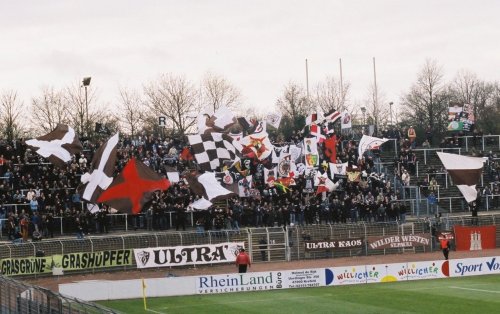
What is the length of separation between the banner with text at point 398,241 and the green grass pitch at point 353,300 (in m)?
12.4

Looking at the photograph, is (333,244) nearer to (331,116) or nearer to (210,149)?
(210,149)

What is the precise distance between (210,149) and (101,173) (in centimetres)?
1098

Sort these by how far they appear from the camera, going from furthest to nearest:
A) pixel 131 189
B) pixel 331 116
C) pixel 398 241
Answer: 1. pixel 331 116
2. pixel 398 241
3. pixel 131 189

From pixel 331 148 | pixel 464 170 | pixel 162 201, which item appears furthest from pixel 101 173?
pixel 331 148

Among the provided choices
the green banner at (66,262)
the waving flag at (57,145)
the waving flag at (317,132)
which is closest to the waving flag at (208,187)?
the waving flag at (57,145)

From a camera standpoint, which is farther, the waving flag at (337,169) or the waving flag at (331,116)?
the waving flag at (331,116)

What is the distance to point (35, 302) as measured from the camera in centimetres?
1930

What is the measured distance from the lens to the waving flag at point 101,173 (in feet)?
124

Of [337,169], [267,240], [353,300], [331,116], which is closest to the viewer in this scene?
[353,300]

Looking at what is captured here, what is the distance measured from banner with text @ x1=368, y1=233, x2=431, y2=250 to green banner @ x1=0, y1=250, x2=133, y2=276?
15.0m

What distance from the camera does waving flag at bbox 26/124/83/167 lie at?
4394 cm

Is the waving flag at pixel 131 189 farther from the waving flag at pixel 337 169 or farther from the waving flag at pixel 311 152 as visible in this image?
the waving flag at pixel 337 169

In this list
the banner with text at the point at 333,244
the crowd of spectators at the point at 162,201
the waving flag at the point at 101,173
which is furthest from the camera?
the banner with text at the point at 333,244

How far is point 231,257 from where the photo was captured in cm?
4972
